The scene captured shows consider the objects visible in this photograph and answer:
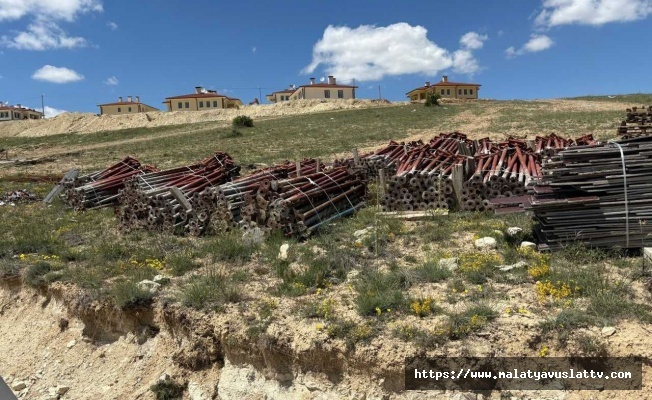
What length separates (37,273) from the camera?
7.12 m

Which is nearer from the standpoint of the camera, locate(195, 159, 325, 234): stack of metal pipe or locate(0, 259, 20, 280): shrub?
locate(0, 259, 20, 280): shrub

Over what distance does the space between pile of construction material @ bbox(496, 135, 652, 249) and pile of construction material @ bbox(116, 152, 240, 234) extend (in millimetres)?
5932

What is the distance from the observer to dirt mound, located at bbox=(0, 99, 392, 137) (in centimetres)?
6028

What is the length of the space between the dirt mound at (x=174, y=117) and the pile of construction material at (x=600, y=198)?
53063 millimetres

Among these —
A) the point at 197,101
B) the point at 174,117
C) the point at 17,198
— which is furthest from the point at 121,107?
the point at 17,198

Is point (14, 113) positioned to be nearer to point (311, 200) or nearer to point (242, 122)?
point (242, 122)

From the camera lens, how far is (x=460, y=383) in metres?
4.29

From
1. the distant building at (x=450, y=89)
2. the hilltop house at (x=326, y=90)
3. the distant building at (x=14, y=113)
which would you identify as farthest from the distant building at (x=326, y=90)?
the distant building at (x=14, y=113)

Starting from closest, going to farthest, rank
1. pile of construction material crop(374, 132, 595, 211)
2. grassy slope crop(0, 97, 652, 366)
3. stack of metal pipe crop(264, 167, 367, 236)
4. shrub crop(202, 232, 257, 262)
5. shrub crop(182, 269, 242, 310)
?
grassy slope crop(0, 97, 652, 366), shrub crop(182, 269, 242, 310), shrub crop(202, 232, 257, 262), stack of metal pipe crop(264, 167, 367, 236), pile of construction material crop(374, 132, 595, 211)

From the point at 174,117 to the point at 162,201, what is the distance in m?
56.7

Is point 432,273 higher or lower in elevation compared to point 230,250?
lower

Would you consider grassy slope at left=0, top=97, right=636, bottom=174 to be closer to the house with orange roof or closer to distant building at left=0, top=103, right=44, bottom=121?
the house with orange roof

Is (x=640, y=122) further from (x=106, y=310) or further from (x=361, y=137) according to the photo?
(x=106, y=310)

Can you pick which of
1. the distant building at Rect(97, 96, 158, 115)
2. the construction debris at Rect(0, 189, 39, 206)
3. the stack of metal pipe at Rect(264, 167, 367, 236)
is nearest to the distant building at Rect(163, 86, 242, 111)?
the distant building at Rect(97, 96, 158, 115)
